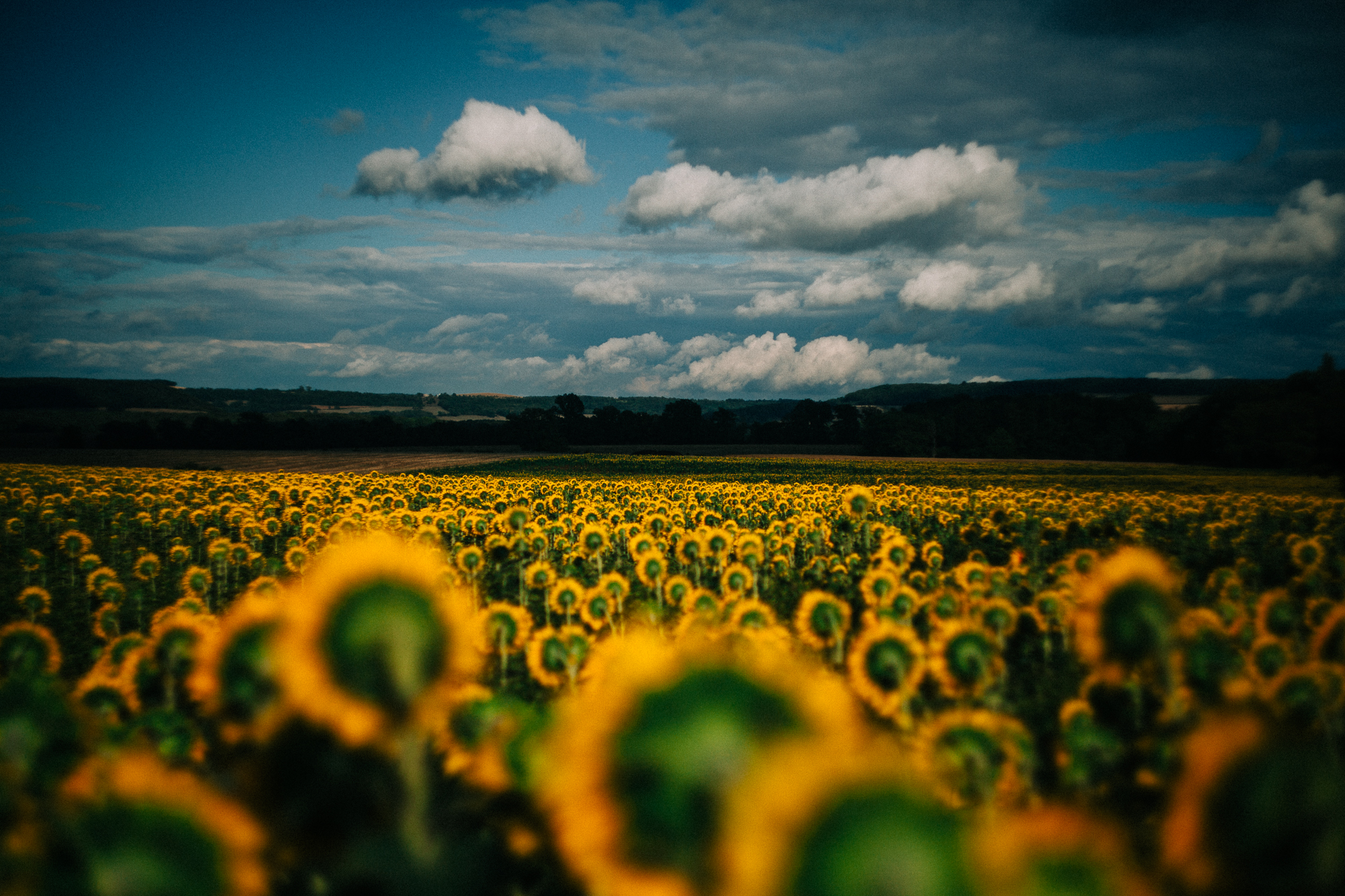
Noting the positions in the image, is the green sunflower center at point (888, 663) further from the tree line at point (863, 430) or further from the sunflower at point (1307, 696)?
the tree line at point (863, 430)

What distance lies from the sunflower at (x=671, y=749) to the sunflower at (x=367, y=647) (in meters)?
0.71

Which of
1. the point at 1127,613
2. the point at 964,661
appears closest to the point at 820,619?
the point at 964,661

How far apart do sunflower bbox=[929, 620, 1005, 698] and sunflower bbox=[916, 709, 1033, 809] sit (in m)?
0.87

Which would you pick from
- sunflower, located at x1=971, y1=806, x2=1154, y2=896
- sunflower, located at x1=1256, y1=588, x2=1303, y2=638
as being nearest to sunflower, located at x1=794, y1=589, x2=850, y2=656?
sunflower, located at x1=1256, y1=588, x2=1303, y2=638

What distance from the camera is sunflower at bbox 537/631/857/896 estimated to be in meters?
1.51

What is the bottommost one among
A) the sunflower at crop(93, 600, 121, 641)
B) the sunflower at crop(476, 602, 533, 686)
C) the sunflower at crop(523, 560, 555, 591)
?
the sunflower at crop(523, 560, 555, 591)

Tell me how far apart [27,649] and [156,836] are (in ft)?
14.3

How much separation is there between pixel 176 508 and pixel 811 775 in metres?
29.7

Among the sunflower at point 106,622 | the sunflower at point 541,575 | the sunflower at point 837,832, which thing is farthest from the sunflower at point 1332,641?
the sunflower at point 106,622

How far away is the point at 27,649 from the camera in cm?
457

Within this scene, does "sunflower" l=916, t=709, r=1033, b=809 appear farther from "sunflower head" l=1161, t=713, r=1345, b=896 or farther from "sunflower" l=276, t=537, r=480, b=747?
"sunflower" l=276, t=537, r=480, b=747

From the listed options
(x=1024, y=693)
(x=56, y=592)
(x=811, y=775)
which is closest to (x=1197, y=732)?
(x=811, y=775)

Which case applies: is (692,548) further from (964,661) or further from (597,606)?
(964,661)

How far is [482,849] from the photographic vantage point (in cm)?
268
